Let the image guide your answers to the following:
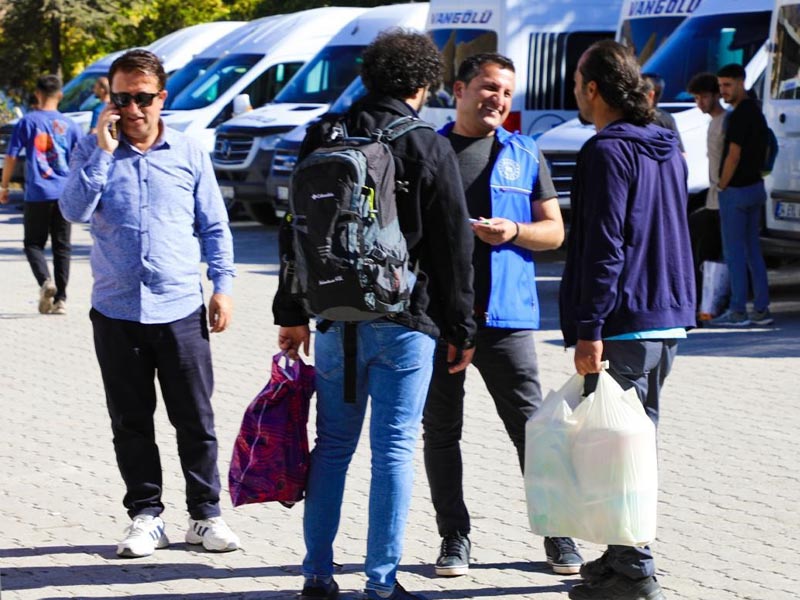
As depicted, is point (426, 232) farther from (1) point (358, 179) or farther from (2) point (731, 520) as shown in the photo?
(2) point (731, 520)

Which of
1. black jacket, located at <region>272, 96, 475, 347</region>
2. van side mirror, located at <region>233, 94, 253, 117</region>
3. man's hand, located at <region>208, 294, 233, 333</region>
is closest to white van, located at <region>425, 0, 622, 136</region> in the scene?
van side mirror, located at <region>233, 94, 253, 117</region>

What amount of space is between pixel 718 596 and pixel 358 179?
1.88m

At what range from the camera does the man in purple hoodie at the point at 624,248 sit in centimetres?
494

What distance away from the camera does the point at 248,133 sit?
787 inches

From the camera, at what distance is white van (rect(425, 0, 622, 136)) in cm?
1716

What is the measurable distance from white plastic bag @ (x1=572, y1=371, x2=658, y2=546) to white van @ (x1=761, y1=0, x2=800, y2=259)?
23.4 feet

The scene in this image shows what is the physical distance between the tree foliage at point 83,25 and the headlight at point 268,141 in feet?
46.2

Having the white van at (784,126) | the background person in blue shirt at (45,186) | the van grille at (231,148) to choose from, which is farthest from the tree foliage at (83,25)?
the white van at (784,126)

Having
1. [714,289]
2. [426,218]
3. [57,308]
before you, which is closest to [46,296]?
[57,308]

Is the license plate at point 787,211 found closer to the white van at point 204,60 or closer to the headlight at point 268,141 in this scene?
the headlight at point 268,141

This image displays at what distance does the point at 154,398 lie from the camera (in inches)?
235

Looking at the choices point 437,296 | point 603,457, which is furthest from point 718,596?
point 437,296

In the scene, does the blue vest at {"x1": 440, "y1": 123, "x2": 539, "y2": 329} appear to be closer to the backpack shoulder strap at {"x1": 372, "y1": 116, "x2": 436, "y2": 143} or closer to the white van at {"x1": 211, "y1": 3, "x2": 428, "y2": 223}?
the backpack shoulder strap at {"x1": 372, "y1": 116, "x2": 436, "y2": 143}

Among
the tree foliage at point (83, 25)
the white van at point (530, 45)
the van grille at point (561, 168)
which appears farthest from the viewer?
the tree foliage at point (83, 25)
